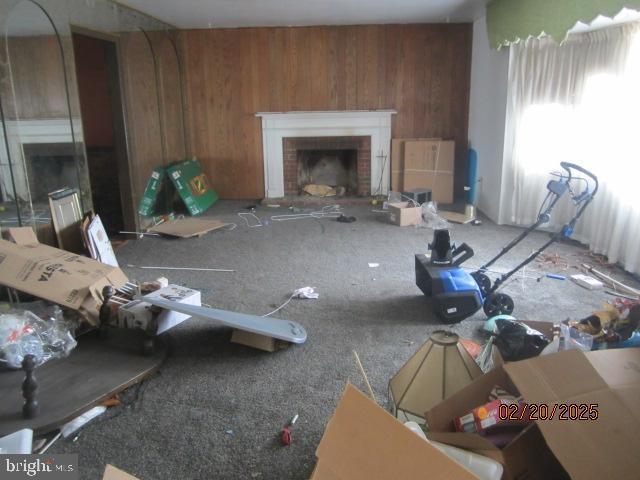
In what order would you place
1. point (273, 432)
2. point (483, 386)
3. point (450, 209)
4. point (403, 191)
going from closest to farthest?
point (483, 386), point (273, 432), point (450, 209), point (403, 191)

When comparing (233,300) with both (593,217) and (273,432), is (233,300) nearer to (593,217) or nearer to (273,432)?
(273,432)

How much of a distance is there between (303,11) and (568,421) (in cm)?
522

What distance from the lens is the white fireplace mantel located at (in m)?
6.63

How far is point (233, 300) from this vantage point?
11.7ft

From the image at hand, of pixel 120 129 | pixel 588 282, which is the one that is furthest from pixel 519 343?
pixel 120 129

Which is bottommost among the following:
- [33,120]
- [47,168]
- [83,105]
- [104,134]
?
[47,168]

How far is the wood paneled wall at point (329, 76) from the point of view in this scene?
6465 mm

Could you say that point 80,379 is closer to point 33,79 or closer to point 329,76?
point 33,79

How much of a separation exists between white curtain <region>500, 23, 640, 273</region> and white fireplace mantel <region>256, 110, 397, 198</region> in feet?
6.09

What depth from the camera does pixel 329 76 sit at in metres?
6.60

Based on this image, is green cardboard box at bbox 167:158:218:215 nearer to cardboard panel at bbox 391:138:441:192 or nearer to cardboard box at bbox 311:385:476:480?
cardboard panel at bbox 391:138:441:192

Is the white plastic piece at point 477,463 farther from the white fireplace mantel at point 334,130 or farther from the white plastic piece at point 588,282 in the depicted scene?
the white fireplace mantel at point 334,130

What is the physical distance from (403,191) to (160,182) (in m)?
3.08

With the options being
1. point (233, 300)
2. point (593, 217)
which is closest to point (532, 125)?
point (593, 217)
